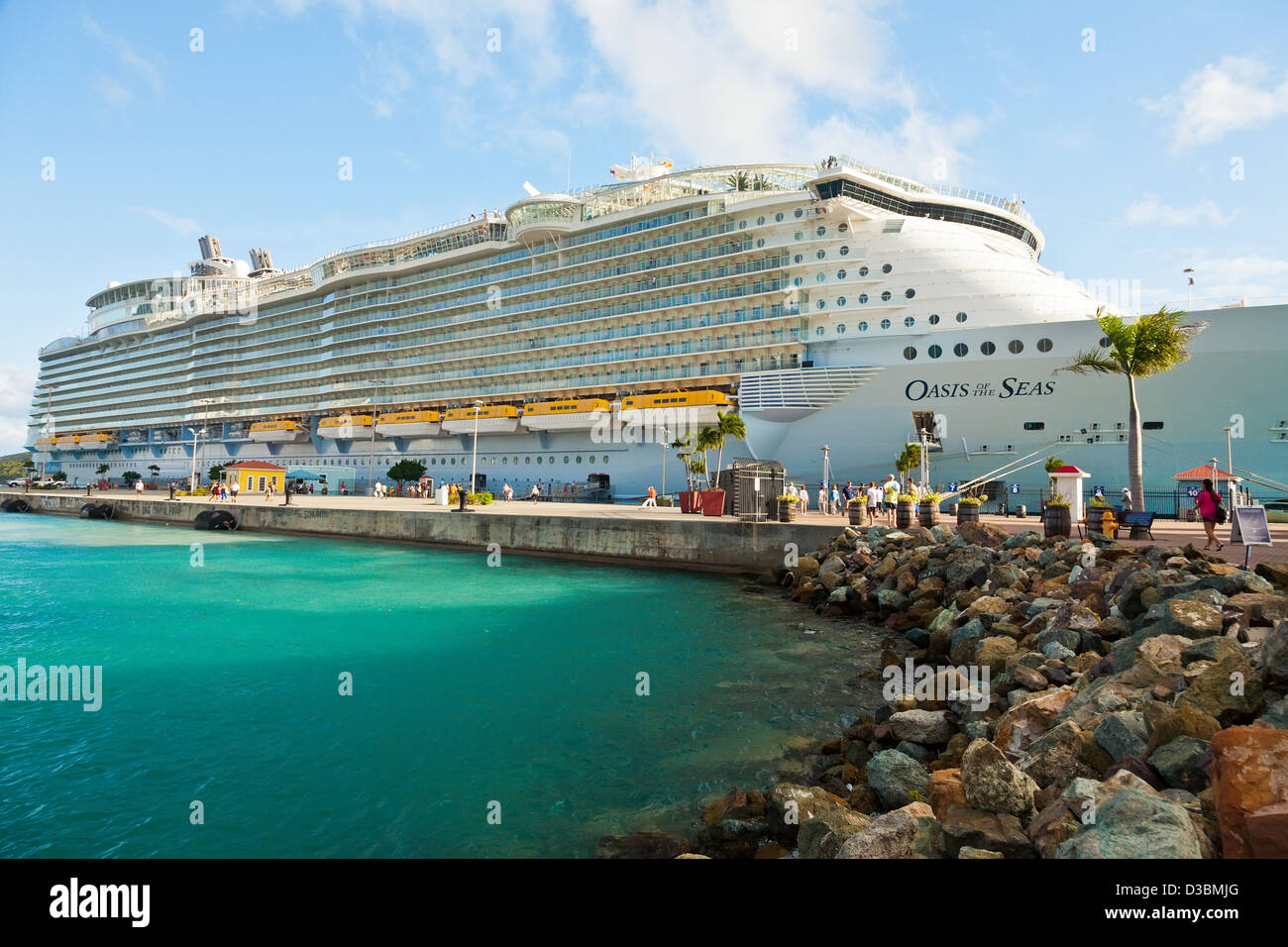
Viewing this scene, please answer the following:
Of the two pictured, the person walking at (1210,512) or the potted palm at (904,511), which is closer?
the person walking at (1210,512)

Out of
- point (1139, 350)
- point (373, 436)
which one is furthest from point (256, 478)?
point (1139, 350)

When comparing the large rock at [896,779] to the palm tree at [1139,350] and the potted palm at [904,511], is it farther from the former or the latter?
the palm tree at [1139,350]

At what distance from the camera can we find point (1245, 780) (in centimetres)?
300

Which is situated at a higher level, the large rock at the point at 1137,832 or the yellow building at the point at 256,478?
the yellow building at the point at 256,478

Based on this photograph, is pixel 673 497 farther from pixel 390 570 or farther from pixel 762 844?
pixel 762 844

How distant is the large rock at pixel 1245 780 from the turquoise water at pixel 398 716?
3535 millimetres

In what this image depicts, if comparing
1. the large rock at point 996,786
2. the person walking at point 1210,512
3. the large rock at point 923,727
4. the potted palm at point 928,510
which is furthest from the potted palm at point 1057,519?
the large rock at point 996,786

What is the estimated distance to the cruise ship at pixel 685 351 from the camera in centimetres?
2130

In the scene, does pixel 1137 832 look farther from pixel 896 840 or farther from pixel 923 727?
pixel 923 727

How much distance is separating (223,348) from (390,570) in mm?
54474

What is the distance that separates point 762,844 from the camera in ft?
15.2

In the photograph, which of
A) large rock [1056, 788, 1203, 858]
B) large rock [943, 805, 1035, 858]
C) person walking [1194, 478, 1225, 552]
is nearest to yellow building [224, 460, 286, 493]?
person walking [1194, 478, 1225, 552]

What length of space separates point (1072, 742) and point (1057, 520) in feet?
34.1
